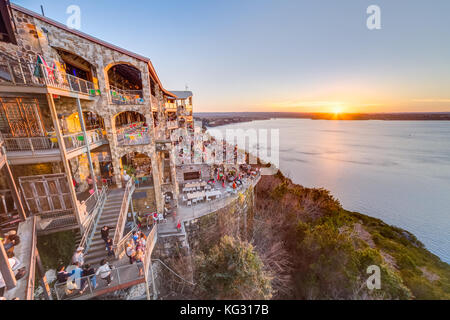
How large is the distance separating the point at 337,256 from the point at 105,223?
1527 centimetres

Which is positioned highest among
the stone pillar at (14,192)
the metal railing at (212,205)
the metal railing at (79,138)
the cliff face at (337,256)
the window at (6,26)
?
the window at (6,26)

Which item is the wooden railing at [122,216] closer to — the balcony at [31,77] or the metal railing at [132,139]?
the metal railing at [132,139]

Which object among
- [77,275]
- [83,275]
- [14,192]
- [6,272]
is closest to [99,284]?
[83,275]

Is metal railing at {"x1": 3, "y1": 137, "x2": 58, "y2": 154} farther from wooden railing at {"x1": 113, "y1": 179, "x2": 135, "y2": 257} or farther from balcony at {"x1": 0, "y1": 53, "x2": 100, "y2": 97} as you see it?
wooden railing at {"x1": 113, "y1": 179, "x2": 135, "y2": 257}

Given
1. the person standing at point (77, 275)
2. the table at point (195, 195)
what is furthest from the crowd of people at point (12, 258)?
the table at point (195, 195)

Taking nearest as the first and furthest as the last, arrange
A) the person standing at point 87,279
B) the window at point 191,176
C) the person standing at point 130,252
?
the person standing at point 87,279, the person standing at point 130,252, the window at point 191,176

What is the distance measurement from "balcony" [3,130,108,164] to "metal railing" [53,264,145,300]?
5.50 meters

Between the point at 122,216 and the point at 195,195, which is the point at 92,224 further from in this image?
the point at 195,195

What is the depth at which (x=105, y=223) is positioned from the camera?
9.95 meters

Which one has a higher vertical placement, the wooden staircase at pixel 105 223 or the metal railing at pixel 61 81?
the metal railing at pixel 61 81

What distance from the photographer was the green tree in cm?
848

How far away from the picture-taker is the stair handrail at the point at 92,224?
8805mm

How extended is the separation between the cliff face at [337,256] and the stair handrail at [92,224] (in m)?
11.4

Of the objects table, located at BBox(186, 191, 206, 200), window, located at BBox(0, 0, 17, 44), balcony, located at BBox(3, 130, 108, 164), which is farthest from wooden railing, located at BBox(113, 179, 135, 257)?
window, located at BBox(0, 0, 17, 44)
